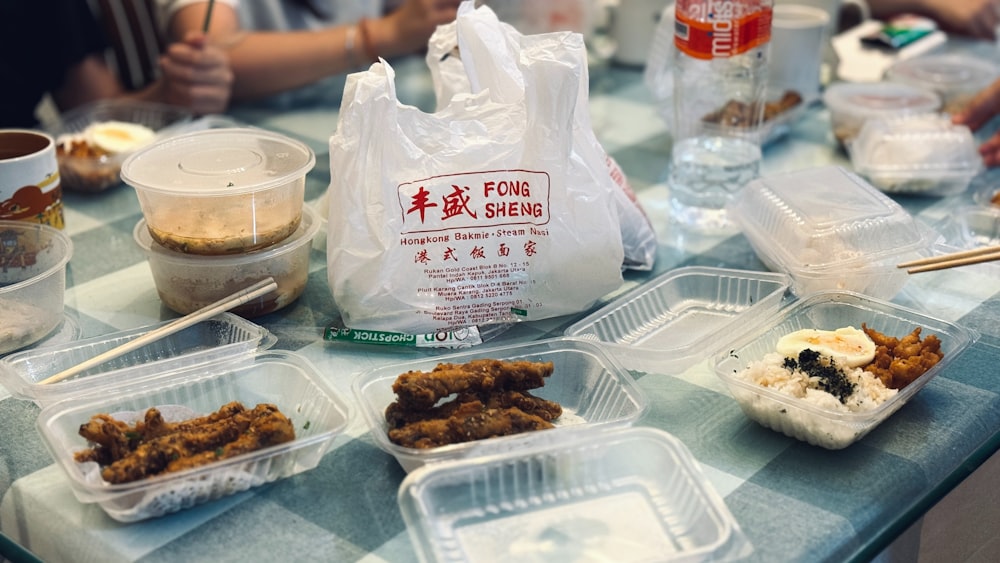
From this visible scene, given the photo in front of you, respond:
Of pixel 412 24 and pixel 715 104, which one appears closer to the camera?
pixel 715 104

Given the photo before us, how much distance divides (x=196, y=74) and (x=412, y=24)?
500mm

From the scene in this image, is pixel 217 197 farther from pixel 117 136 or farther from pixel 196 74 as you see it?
pixel 196 74

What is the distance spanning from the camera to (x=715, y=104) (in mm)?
1787

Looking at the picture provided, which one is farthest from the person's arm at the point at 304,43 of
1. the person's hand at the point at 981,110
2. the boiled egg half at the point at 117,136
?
the person's hand at the point at 981,110

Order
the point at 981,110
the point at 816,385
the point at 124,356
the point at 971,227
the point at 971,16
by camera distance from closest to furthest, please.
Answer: the point at 816,385, the point at 124,356, the point at 971,227, the point at 981,110, the point at 971,16

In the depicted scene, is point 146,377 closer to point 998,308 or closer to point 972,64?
point 998,308

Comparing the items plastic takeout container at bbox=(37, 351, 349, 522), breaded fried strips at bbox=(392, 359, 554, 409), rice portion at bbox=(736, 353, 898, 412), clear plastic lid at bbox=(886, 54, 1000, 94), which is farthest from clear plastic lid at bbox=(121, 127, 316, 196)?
clear plastic lid at bbox=(886, 54, 1000, 94)

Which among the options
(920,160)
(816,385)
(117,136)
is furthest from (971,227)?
(117,136)

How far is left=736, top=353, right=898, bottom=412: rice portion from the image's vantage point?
1.04m

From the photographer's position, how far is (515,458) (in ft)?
3.12

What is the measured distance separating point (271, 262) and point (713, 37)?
2.49ft

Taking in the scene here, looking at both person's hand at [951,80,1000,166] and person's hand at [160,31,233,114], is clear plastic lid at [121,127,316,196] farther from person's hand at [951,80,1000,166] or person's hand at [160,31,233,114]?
person's hand at [951,80,1000,166]

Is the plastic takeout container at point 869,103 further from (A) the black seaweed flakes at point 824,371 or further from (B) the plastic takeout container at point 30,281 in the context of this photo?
(B) the plastic takeout container at point 30,281

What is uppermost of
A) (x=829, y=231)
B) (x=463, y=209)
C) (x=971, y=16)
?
(x=463, y=209)
